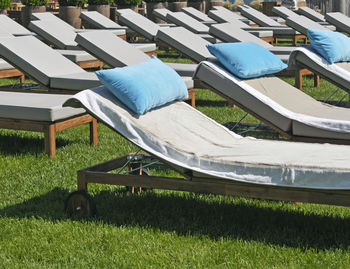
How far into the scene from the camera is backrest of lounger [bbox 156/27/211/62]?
26.6 feet

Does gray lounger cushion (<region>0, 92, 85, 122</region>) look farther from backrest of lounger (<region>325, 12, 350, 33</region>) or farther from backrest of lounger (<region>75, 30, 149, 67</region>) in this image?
backrest of lounger (<region>325, 12, 350, 33</region>)

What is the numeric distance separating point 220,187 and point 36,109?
7.31ft

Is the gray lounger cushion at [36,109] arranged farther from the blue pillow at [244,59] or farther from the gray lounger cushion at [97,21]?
the gray lounger cushion at [97,21]

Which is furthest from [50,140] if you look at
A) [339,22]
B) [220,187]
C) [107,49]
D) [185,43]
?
[339,22]

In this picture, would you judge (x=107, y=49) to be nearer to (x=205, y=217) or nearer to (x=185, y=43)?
(x=185, y=43)

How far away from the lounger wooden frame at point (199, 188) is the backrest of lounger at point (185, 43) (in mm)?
4144

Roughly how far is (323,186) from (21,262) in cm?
161

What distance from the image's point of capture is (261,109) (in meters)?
4.98

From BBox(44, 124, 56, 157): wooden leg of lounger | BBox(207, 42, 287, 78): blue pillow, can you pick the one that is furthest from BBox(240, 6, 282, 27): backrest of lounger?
BBox(44, 124, 56, 157): wooden leg of lounger

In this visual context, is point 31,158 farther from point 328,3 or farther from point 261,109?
point 328,3

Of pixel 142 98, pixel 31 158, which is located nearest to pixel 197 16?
pixel 31 158

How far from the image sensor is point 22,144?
582 centimetres

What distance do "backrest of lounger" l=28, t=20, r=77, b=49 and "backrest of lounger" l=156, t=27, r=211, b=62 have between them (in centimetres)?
189

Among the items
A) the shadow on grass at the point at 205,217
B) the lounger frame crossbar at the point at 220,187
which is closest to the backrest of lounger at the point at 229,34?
the shadow on grass at the point at 205,217
